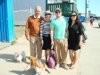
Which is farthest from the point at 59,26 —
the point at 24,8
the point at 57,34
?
the point at 24,8

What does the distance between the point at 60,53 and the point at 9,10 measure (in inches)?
309

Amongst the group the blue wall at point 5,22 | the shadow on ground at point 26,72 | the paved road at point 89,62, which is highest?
the blue wall at point 5,22

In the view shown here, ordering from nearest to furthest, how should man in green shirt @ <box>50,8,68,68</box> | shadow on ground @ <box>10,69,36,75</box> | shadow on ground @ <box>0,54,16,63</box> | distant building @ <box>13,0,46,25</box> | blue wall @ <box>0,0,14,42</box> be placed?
shadow on ground @ <box>10,69,36,75</box>, man in green shirt @ <box>50,8,68,68</box>, shadow on ground @ <box>0,54,16,63</box>, blue wall @ <box>0,0,14,42</box>, distant building @ <box>13,0,46,25</box>

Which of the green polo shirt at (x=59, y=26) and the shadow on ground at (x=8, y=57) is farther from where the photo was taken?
the shadow on ground at (x=8, y=57)

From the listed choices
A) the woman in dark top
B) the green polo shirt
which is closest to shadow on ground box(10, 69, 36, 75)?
the green polo shirt

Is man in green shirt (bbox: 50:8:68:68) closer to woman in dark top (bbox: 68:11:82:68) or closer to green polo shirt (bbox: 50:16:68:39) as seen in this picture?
green polo shirt (bbox: 50:16:68:39)

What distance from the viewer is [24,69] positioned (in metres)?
10.4

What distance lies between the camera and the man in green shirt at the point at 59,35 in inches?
414

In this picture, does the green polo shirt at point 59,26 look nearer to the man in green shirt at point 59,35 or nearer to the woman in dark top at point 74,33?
the man in green shirt at point 59,35

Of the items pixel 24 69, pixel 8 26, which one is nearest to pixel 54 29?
pixel 24 69

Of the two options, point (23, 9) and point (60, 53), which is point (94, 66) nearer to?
point (60, 53)

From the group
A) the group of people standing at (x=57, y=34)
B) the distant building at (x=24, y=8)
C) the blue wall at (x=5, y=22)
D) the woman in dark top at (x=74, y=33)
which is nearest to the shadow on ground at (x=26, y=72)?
the group of people standing at (x=57, y=34)

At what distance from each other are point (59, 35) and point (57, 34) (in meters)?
0.07

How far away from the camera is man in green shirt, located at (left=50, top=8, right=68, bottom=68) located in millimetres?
10523
